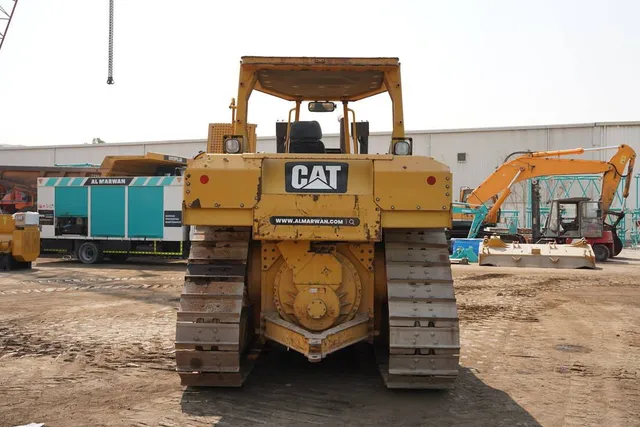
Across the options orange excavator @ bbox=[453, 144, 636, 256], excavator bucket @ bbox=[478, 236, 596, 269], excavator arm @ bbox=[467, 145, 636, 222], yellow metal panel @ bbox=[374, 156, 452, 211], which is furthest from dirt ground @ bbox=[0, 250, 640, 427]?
excavator arm @ bbox=[467, 145, 636, 222]

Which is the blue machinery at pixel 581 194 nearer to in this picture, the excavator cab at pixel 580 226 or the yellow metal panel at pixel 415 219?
the excavator cab at pixel 580 226

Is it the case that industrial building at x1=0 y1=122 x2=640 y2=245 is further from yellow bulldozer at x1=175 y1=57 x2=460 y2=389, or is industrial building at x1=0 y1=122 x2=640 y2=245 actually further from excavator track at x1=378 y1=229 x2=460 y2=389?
excavator track at x1=378 y1=229 x2=460 y2=389

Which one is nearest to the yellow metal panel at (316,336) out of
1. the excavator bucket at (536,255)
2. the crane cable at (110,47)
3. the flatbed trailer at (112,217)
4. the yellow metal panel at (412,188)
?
the yellow metal panel at (412,188)

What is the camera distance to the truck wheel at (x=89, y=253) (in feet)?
60.1

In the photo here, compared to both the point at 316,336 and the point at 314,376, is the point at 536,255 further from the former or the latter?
the point at 316,336

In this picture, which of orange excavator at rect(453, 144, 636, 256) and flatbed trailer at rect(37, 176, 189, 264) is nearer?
flatbed trailer at rect(37, 176, 189, 264)

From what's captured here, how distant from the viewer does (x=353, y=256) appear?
550 centimetres

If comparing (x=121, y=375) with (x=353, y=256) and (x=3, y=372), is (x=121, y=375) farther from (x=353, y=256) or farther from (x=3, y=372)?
(x=353, y=256)

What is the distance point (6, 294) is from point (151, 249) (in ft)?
20.0

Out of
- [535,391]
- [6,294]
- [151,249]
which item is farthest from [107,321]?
[151,249]

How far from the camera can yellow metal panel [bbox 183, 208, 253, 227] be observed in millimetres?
5082

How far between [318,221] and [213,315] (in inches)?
41.0

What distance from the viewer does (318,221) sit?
5.03 metres

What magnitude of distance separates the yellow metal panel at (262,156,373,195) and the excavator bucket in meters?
13.0
